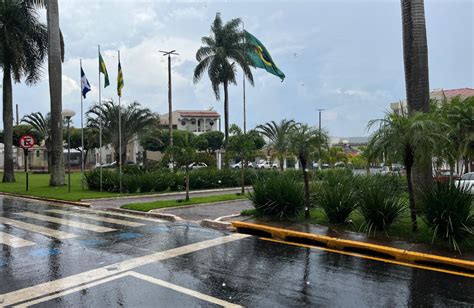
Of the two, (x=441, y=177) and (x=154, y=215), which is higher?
(x=441, y=177)

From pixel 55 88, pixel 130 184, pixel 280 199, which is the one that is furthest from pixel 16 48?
pixel 280 199

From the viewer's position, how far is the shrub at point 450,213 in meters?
8.48

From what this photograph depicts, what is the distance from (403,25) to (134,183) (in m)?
15.1

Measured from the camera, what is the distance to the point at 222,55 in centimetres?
3916

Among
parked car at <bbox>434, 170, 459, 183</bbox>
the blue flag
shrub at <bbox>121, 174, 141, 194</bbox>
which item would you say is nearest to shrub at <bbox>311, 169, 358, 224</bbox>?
parked car at <bbox>434, 170, 459, 183</bbox>

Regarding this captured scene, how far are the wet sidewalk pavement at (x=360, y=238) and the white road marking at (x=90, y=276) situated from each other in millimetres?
2239

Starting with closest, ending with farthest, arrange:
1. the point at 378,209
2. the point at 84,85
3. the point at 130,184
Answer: the point at 378,209
the point at 130,184
the point at 84,85

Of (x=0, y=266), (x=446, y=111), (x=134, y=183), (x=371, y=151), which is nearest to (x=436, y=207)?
(x=371, y=151)

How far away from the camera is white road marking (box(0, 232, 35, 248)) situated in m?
9.46

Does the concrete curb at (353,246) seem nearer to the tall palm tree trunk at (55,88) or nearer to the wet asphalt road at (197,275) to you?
the wet asphalt road at (197,275)

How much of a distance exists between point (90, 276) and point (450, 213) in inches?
266

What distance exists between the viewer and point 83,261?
789 cm

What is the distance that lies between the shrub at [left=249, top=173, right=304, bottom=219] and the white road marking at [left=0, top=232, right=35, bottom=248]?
19.5 ft

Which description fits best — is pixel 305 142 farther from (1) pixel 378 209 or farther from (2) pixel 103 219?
(2) pixel 103 219
